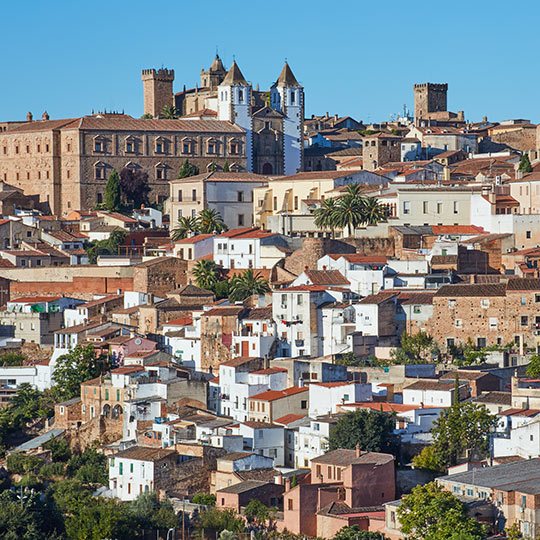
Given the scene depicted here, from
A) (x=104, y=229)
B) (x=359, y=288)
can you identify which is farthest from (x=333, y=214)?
(x=104, y=229)

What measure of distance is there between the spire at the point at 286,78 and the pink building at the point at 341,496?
44.8 metres

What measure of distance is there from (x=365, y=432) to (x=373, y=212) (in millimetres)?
20102

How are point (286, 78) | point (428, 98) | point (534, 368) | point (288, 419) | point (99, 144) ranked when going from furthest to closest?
point (428, 98)
point (286, 78)
point (99, 144)
point (534, 368)
point (288, 419)

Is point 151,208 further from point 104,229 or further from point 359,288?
point 359,288

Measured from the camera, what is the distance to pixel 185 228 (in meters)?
66.2

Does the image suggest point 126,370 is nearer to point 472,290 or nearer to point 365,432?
point 365,432

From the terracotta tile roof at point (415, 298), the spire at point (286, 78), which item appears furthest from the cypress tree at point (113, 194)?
the terracotta tile roof at point (415, 298)

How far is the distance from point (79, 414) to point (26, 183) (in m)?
34.8

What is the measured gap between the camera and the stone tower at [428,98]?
10488 cm

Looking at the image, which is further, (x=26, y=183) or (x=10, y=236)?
(x=26, y=183)

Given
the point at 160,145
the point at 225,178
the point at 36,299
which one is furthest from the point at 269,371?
the point at 160,145

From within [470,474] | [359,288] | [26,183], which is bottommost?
[470,474]

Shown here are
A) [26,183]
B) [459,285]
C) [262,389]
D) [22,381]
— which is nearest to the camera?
[262,389]

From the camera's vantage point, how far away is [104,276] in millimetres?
62344
